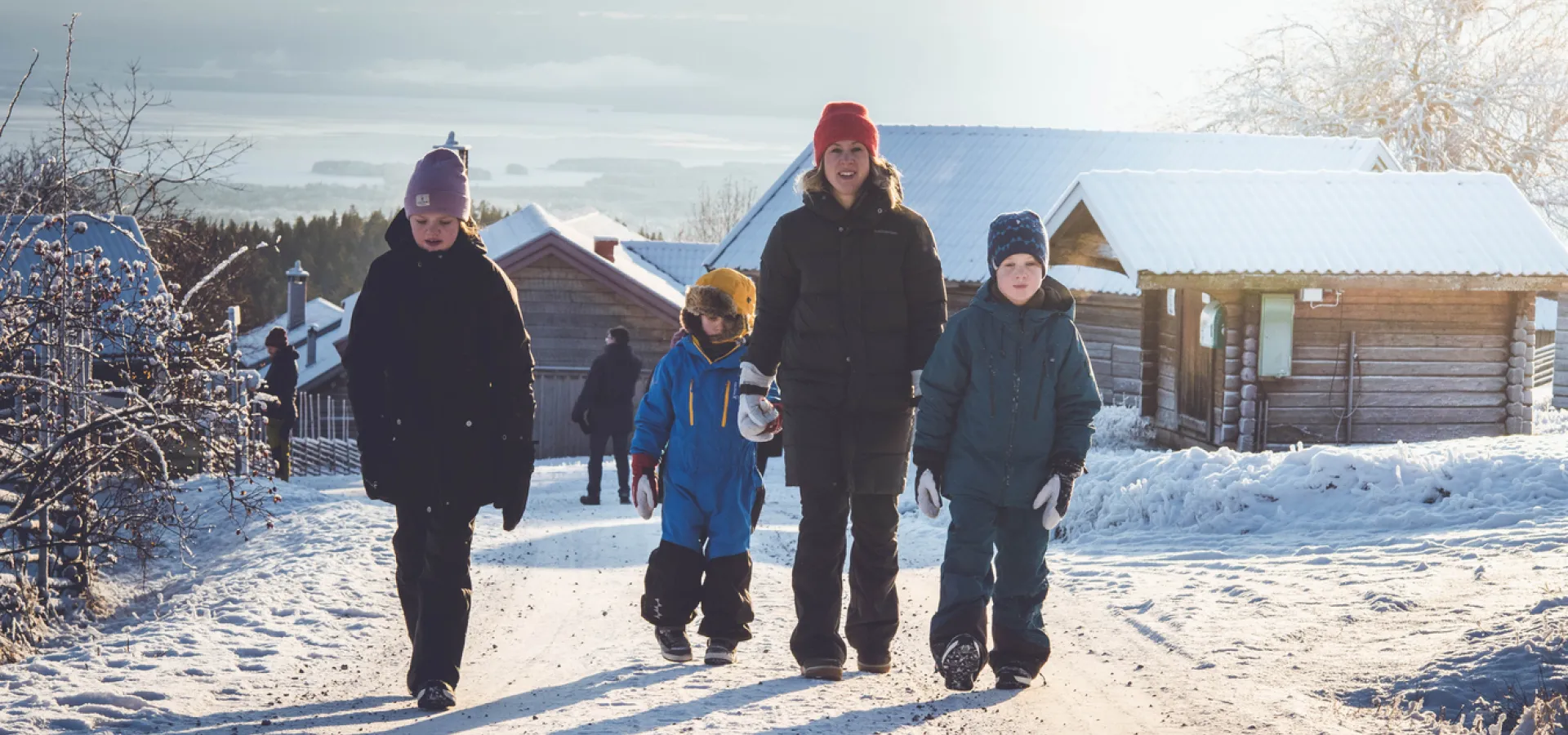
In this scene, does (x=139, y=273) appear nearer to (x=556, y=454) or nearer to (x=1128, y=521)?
(x=1128, y=521)

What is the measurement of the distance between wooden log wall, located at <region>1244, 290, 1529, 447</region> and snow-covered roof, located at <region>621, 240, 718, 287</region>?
87.0 ft

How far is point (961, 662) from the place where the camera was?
554 centimetres

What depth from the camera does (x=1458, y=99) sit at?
120 feet

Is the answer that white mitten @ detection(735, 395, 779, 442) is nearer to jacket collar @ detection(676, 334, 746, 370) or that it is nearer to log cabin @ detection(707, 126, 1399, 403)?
jacket collar @ detection(676, 334, 746, 370)

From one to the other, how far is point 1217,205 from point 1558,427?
356 inches

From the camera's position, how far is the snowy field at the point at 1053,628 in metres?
5.38

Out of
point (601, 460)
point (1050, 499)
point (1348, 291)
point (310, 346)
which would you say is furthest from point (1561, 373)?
point (1050, 499)

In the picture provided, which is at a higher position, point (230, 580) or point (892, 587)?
point (892, 587)

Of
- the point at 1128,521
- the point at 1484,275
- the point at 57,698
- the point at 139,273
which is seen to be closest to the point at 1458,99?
the point at 1484,275

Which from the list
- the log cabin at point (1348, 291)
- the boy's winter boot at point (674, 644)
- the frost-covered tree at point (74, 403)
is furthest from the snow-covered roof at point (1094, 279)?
the boy's winter boot at point (674, 644)

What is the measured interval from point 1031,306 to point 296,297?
4490cm

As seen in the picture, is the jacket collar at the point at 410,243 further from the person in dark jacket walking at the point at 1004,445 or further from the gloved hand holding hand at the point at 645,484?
the person in dark jacket walking at the point at 1004,445

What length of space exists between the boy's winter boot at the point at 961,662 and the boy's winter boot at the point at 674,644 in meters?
1.18

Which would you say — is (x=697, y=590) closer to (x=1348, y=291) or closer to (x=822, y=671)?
(x=822, y=671)
